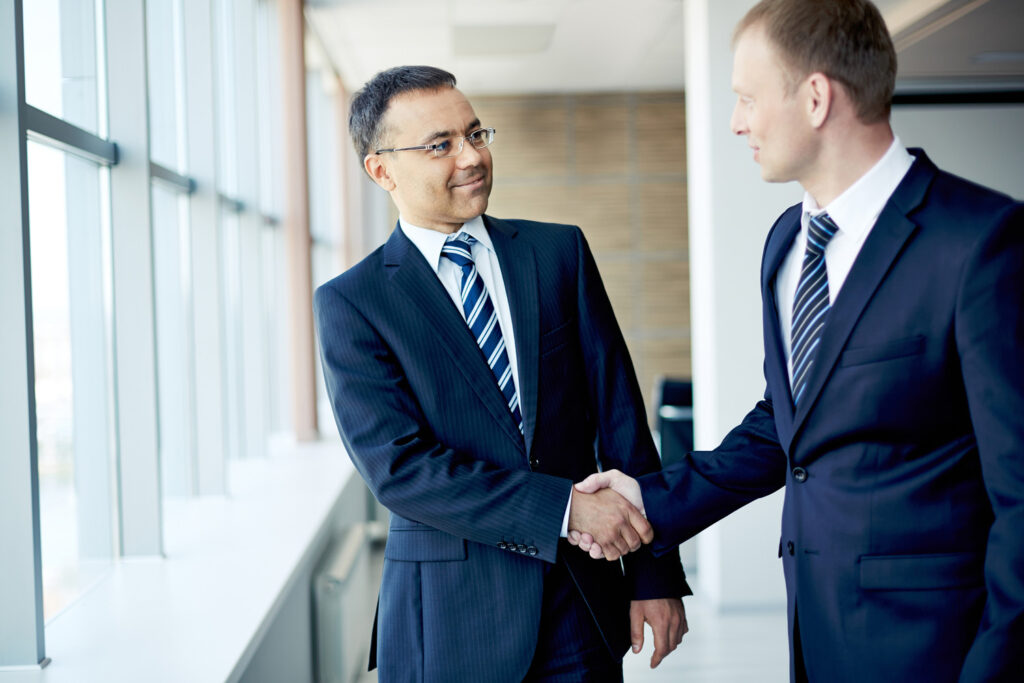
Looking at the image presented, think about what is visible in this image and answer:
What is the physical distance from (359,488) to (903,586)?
5144 mm

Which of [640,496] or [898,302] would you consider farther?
[640,496]

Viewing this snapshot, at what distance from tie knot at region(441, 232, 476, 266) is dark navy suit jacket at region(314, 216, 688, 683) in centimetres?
7

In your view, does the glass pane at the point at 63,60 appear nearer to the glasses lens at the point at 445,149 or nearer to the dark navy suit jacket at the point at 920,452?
the glasses lens at the point at 445,149

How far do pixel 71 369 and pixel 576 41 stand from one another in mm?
5588

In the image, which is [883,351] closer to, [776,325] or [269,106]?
[776,325]

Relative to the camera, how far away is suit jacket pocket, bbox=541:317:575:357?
1.75 m

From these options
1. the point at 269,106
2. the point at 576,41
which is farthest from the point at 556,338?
the point at 576,41

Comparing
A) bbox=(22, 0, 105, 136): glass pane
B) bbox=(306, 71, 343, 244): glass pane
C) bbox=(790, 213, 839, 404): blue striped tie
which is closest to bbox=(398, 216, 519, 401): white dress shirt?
bbox=(790, 213, 839, 404): blue striped tie

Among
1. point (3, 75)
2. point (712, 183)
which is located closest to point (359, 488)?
point (712, 183)

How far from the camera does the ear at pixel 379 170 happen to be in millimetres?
1902

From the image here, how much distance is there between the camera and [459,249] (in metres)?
1.84

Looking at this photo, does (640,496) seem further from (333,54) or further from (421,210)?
(333,54)

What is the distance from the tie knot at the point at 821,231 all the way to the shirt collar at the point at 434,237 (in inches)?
26.7

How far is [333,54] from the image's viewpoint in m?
7.71
